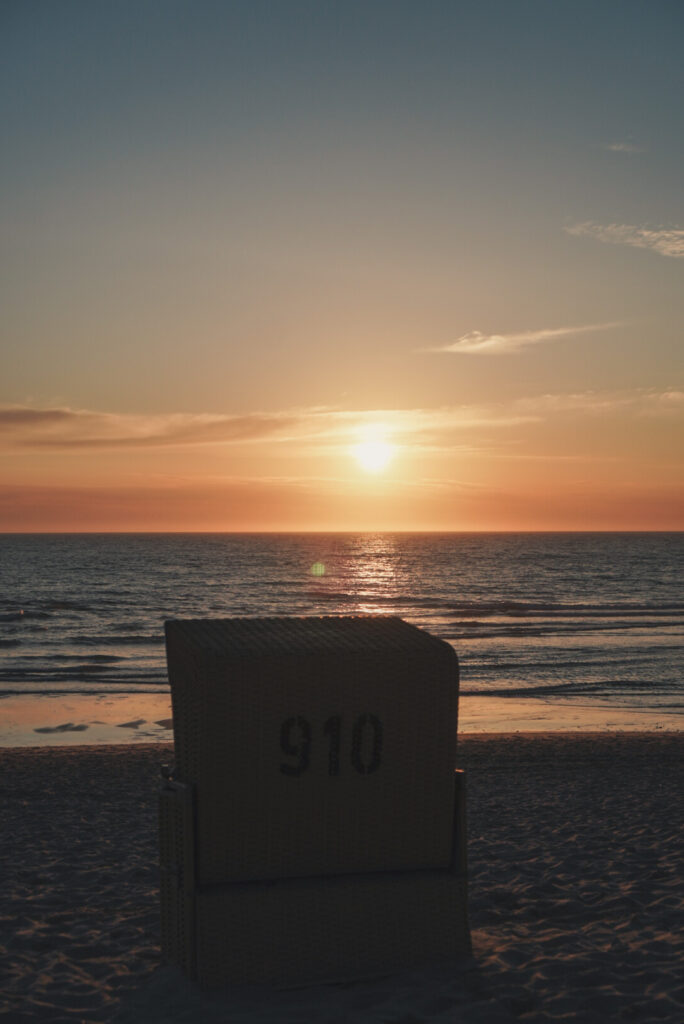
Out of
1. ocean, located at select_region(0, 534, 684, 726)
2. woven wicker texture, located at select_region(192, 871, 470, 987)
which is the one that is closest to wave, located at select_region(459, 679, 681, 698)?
ocean, located at select_region(0, 534, 684, 726)

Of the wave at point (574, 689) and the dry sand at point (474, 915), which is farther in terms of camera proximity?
the wave at point (574, 689)

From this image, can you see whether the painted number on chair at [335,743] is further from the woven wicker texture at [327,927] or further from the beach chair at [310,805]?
the woven wicker texture at [327,927]

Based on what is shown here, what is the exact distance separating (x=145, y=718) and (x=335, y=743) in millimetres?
14368

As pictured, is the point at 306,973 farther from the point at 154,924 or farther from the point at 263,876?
the point at 154,924

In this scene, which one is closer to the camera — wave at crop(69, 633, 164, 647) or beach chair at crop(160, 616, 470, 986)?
beach chair at crop(160, 616, 470, 986)

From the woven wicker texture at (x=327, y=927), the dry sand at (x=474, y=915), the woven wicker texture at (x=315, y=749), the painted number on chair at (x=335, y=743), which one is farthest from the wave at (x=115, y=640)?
the painted number on chair at (x=335, y=743)

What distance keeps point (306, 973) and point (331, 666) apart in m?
1.71

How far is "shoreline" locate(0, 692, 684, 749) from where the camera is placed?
15.9 m

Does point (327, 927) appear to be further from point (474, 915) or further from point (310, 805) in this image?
point (474, 915)

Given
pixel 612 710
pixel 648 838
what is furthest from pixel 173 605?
pixel 648 838

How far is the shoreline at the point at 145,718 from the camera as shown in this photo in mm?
15906

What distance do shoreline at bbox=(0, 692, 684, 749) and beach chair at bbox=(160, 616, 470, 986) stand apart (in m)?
10.9

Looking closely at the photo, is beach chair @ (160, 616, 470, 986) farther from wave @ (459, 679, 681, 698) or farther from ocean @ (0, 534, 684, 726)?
wave @ (459, 679, 681, 698)

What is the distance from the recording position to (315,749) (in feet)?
14.3
